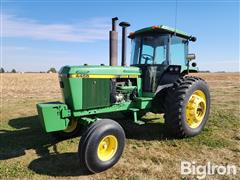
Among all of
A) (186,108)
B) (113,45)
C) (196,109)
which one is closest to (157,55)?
(113,45)

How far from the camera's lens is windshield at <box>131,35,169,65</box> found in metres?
6.16

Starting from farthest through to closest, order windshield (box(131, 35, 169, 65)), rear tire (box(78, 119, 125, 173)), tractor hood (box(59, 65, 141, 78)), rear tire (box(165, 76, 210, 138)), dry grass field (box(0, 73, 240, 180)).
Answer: windshield (box(131, 35, 169, 65))
rear tire (box(165, 76, 210, 138))
tractor hood (box(59, 65, 141, 78))
dry grass field (box(0, 73, 240, 180))
rear tire (box(78, 119, 125, 173))

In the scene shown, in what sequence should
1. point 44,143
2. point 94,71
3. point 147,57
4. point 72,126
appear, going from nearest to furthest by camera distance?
point 94,71, point 44,143, point 72,126, point 147,57

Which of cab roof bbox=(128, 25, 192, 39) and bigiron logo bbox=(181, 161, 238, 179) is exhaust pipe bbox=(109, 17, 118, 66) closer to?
cab roof bbox=(128, 25, 192, 39)

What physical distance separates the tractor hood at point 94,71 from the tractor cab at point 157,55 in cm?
44

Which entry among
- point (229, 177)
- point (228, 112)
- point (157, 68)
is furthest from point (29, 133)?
point (228, 112)

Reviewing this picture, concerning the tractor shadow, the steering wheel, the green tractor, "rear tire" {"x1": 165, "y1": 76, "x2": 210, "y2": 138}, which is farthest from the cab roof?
the tractor shadow

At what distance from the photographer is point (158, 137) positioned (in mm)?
5957

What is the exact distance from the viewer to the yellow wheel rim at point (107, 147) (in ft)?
14.3

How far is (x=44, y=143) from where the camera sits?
18.6ft

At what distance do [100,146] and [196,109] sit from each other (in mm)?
2798

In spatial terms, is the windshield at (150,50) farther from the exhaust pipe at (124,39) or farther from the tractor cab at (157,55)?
the exhaust pipe at (124,39)

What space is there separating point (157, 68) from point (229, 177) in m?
2.94

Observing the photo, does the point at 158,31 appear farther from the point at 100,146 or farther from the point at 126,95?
the point at 100,146
